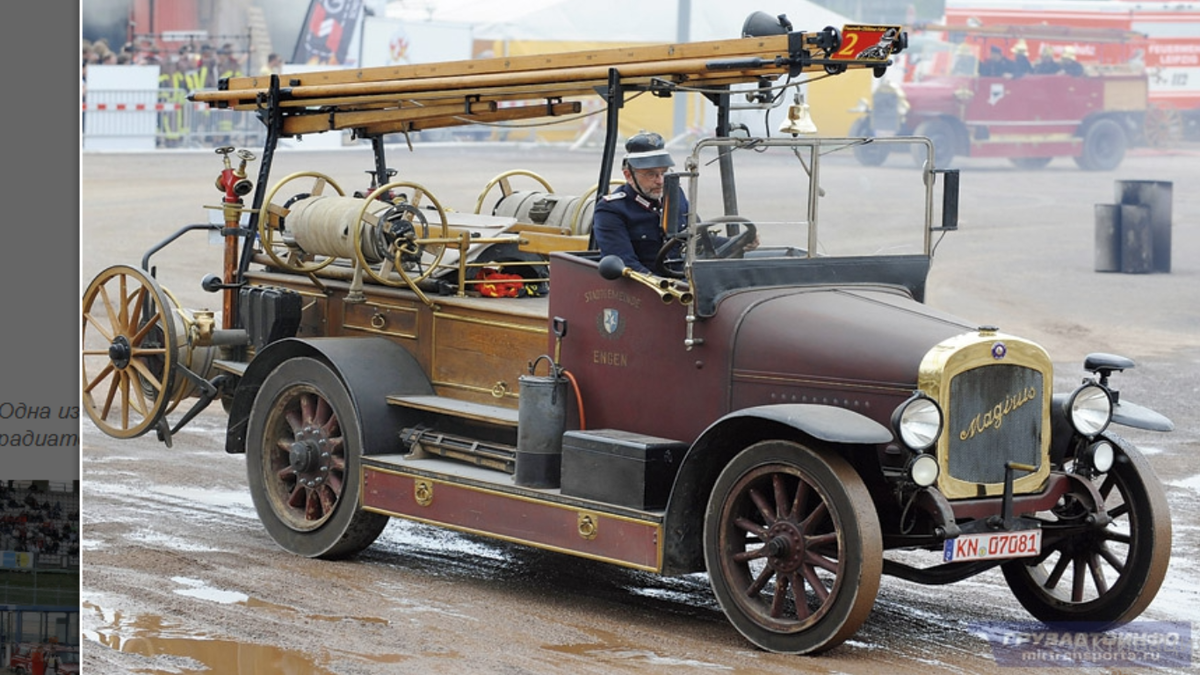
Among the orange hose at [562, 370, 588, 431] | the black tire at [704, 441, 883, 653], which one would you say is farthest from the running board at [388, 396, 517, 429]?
the black tire at [704, 441, 883, 653]

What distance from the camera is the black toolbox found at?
771cm

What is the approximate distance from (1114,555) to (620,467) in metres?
2.06

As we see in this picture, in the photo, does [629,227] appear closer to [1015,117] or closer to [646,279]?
[646,279]

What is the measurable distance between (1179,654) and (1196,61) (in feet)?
111

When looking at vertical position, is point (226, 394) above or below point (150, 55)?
below

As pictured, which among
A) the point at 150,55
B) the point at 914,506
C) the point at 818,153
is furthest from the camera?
the point at 150,55

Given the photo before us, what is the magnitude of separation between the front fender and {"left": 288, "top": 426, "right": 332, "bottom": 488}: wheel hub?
7.27 ft

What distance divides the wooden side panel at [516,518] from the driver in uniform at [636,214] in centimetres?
112

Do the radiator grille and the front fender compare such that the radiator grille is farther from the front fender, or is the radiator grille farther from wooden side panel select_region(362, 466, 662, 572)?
wooden side panel select_region(362, 466, 662, 572)

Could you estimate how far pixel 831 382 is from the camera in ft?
24.1

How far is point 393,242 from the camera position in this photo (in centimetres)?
911

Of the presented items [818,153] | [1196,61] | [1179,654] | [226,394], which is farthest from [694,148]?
[1196,61]

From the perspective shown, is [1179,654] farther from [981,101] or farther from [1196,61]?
[1196,61]

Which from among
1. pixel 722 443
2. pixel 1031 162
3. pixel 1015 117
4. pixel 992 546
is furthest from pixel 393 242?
pixel 1031 162
